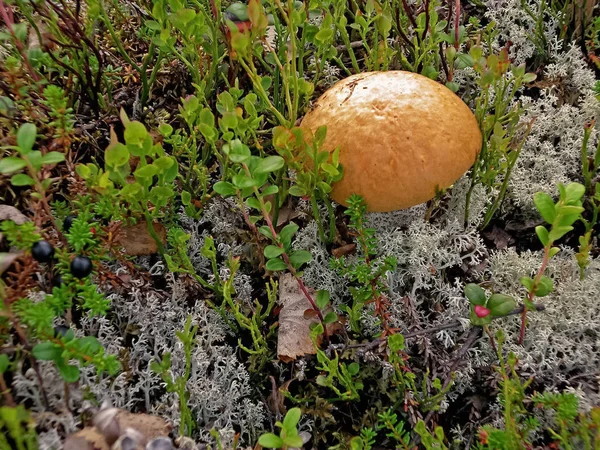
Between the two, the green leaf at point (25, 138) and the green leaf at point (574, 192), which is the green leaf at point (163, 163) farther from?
the green leaf at point (574, 192)

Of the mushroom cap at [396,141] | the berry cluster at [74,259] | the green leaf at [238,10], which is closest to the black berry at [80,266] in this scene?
the berry cluster at [74,259]

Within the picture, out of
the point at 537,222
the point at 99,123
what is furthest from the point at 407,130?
the point at 99,123

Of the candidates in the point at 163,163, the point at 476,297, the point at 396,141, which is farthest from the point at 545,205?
the point at 163,163

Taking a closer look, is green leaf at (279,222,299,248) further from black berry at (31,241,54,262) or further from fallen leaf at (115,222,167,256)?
black berry at (31,241,54,262)

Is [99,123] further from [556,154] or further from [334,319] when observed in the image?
[556,154]

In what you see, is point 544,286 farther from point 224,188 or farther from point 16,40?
point 16,40

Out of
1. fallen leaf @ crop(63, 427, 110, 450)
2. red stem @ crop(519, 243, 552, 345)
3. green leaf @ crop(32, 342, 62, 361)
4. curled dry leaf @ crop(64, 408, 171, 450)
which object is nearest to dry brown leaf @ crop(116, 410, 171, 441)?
curled dry leaf @ crop(64, 408, 171, 450)
